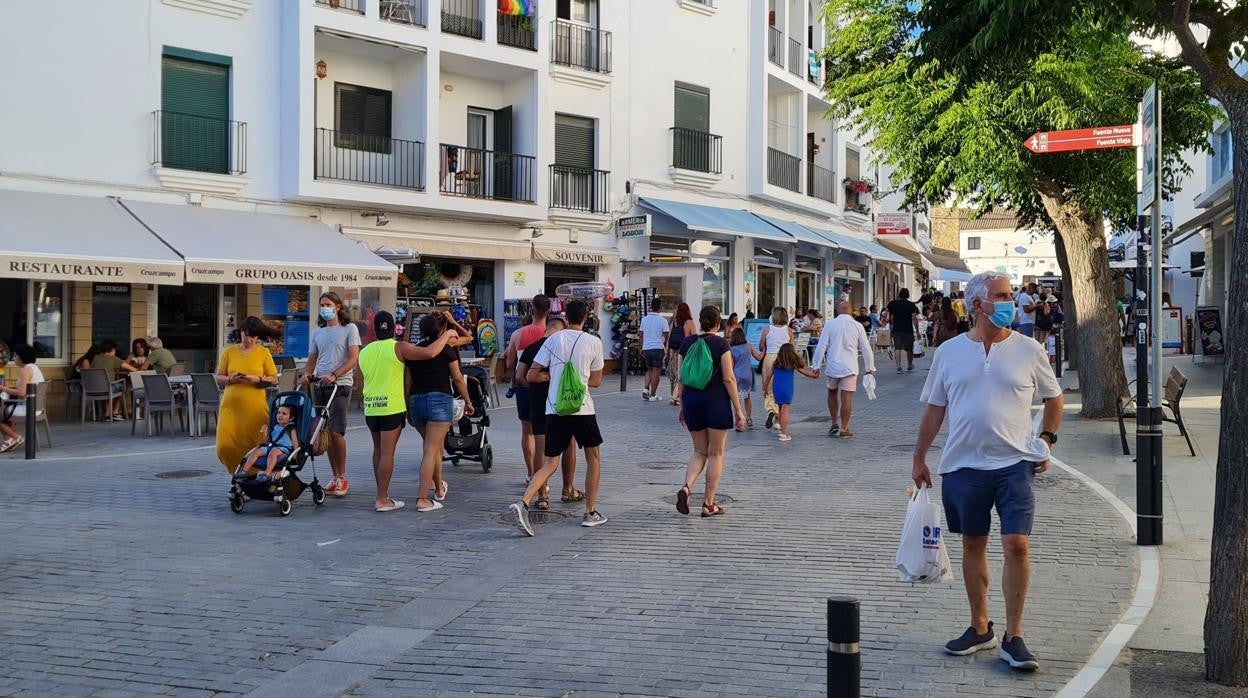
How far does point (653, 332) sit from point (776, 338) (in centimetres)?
480

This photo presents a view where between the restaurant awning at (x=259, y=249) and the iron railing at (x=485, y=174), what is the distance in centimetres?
347

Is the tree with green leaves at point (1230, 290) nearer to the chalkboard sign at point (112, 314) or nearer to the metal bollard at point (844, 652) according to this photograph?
the metal bollard at point (844, 652)

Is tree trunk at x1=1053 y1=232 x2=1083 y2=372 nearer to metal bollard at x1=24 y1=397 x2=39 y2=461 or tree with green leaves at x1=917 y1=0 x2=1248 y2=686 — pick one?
tree with green leaves at x1=917 y1=0 x2=1248 y2=686

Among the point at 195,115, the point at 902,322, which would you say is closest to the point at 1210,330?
the point at 902,322

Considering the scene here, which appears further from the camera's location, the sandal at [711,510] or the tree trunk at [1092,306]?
the tree trunk at [1092,306]

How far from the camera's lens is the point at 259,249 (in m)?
17.7

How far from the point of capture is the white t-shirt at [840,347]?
44.5 feet

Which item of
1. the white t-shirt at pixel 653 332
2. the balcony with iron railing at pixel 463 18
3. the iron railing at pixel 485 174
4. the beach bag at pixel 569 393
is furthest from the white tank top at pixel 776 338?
the balcony with iron railing at pixel 463 18

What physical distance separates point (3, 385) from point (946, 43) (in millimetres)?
12138

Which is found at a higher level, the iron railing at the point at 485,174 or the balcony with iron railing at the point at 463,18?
the balcony with iron railing at the point at 463,18

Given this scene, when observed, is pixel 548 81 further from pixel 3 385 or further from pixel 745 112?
pixel 3 385

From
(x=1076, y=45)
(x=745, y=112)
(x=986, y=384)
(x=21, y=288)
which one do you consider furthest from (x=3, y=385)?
(x=745, y=112)

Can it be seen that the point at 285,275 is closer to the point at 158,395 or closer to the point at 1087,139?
the point at 158,395

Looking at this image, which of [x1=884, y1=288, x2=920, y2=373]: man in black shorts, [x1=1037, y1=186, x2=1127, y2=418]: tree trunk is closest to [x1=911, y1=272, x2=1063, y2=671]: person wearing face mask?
[x1=1037, y1=186, x2=1127, y2=418]: tree trunk
